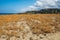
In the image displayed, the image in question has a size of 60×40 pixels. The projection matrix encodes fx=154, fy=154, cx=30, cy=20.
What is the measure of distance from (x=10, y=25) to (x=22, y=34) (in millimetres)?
1435

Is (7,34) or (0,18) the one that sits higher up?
(0,18)

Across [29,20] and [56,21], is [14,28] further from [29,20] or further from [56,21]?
[56,21]

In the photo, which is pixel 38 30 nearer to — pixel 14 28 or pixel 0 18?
pixel 14 28

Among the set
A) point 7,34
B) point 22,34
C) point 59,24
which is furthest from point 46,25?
point 7,34

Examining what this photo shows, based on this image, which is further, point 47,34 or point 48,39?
point 47,34

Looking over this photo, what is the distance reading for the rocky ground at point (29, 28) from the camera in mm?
11297

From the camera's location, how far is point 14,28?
1212 cm

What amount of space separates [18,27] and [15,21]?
112cm

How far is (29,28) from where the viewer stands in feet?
42.4

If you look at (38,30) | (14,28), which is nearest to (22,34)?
(14,28)

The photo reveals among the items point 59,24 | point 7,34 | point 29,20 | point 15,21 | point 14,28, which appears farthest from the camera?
point 59,24

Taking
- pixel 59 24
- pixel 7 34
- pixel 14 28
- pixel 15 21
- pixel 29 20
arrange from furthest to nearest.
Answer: pixel 59 24, pixel 29 20, pixel 15 21, pixel 14 28, pixel 7 34

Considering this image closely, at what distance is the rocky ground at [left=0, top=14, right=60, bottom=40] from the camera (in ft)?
37.1

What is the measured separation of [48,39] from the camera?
11539mm
